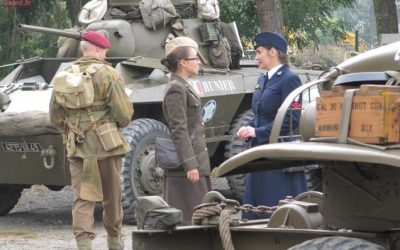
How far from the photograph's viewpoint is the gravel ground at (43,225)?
1033 centimetres

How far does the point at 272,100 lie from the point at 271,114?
101mm

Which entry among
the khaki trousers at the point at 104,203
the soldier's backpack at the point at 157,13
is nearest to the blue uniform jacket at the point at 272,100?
the khaki trousers at the point at 104,203

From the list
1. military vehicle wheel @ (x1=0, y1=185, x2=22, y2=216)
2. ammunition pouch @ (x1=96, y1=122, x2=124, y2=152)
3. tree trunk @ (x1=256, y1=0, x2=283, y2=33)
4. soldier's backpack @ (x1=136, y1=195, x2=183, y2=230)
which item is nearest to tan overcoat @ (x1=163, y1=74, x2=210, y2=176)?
ammunition pouch @ (x1=96, y1=122, x2=124, y2=152)

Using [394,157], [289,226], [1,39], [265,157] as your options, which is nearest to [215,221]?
[289,226]

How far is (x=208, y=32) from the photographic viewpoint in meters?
13.7

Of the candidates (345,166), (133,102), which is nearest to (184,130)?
(345,166)

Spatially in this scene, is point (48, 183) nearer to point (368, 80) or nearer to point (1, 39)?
point (368, 80)

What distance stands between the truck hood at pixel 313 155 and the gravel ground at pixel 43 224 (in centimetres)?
532

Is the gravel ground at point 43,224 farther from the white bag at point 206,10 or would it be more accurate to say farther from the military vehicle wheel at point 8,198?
the white bag at point 206,10

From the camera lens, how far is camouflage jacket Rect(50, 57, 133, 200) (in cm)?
852

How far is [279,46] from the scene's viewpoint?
24.0 ft

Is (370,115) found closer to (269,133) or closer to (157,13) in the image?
(269,133)

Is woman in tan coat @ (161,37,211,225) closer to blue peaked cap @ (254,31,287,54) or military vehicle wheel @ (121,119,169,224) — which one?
blue peaked cap @ (254,31,287,54)

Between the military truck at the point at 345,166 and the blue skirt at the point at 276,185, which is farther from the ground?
the military truck at the point at 345,166
